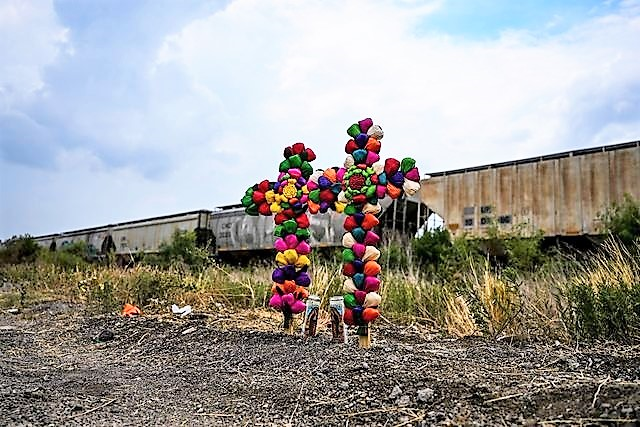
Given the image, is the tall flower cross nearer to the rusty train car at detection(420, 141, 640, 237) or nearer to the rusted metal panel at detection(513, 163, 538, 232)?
the rusty train car at detection(420, 141, 640, 237)

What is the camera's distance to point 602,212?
13758 millimetres

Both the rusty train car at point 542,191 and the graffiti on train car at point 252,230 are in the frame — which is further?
the graffiti on train car at point 252,230

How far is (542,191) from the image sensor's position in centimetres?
1511

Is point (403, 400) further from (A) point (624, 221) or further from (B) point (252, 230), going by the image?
(B) point (252, 230)

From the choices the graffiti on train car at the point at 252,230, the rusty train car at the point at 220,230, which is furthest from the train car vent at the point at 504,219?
the graffiti on train car at the point at 252,230

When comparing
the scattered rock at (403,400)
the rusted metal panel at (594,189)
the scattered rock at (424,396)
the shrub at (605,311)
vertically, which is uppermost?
the rusted metal panel at (594,189)

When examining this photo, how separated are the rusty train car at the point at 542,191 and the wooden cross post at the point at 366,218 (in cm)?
847

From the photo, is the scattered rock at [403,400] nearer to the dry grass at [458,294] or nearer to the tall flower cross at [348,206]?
the tall flower cross at [348,206]

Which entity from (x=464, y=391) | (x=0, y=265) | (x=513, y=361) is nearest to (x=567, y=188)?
(x=513, y=361)

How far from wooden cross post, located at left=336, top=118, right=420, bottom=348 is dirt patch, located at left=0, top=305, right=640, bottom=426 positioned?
36 centimetres

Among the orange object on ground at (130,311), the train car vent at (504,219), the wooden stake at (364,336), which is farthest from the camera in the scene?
the train car vent at (504,219)

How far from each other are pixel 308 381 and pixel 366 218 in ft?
6.25

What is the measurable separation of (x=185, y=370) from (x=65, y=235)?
27.4 metres

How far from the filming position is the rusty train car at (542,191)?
13883mm
